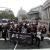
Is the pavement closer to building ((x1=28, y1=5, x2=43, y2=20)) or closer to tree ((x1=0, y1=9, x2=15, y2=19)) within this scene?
tree ((x1=0, y1=9, x2=15, y2=19))

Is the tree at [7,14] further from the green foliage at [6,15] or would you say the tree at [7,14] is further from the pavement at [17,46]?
the pavement at [17,46]

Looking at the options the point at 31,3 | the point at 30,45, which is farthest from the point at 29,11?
the point at 30,45

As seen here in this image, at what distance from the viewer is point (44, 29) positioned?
6555mm

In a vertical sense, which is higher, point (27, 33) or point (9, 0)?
point (9, 0)

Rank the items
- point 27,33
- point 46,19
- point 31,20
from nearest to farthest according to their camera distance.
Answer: point 27,33
point 31,20
point 46,19

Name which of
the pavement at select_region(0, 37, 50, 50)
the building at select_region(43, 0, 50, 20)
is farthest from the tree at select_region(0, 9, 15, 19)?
the building at select_region(43, 0, 50, 20)

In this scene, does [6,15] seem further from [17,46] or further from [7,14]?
[17,46]

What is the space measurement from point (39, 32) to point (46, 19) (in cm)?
99

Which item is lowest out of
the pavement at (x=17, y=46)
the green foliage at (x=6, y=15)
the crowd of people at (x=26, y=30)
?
the pavement at (x=17, y=46)

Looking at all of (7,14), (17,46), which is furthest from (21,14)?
(17,46)

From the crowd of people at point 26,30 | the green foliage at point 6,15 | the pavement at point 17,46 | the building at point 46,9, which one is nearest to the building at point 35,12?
the building at point 46,9

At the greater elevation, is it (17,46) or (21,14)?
(21,14)

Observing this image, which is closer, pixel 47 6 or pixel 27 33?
pixel 27 33

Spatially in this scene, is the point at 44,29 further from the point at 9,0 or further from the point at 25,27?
the point at 9,0
